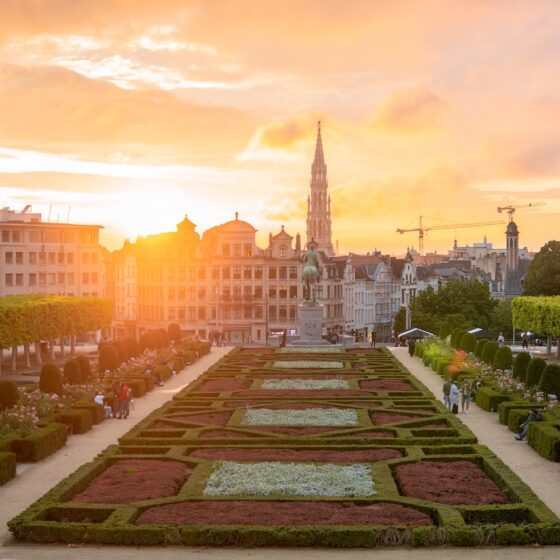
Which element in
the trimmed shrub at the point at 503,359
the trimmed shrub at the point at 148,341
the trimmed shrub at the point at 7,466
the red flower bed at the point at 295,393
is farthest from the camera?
the trimmed shrub at the point at 148,341

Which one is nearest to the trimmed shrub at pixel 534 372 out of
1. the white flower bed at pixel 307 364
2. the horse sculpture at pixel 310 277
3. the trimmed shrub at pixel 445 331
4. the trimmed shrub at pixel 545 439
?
the trimmed shrub at pixel 545 439

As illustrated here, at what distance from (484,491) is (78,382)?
30.1 meters

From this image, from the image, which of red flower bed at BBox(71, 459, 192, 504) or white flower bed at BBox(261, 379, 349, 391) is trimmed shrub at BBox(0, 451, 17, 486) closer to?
red flower bed at BBox(71, 459, 192, 504)

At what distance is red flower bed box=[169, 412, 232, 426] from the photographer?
4336 centimetres

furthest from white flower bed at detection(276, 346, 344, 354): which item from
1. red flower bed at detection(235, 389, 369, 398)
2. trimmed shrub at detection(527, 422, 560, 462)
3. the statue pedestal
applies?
trimmed shrub at detection(527, 422, 560, 462)

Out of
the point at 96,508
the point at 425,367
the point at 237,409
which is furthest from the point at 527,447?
the point at 425,367

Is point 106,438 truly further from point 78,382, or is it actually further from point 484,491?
point 484,491

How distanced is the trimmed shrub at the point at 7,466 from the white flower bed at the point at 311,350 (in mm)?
48508

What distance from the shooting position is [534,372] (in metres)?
50.1

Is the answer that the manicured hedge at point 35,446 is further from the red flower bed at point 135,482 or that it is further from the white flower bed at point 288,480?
the white flower bed at point 288,480

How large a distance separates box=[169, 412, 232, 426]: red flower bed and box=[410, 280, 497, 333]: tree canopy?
73.0 m

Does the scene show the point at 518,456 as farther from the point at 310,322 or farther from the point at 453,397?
the point at 310,322

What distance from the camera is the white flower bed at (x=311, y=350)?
80.9 metres

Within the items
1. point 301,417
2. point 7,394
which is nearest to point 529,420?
point 301,417
